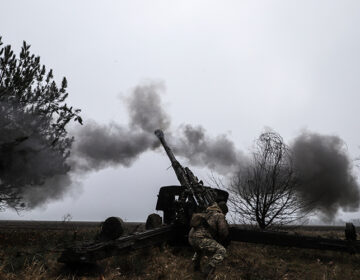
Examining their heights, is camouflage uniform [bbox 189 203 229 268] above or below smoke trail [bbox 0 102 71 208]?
below

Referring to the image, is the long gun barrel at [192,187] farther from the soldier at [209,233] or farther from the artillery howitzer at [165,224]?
the soldier at [209,233]

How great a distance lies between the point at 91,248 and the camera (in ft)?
18.2

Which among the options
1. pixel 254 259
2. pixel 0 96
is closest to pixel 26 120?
pixel 0 96

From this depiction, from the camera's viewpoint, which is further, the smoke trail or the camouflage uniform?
the smoke trail

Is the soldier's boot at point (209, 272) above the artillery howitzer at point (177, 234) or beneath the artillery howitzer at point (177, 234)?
beneath

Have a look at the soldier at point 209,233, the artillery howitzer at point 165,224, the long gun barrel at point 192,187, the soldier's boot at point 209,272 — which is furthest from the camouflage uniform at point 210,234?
the long gun barrel at point 192,187

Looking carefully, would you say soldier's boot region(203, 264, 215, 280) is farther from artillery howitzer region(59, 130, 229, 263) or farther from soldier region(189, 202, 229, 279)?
artillery howitzer region(59, 130, 229, 263)

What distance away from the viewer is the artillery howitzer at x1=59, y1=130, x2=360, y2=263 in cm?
569

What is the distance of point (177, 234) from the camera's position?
923 cm

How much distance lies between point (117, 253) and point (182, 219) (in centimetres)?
357

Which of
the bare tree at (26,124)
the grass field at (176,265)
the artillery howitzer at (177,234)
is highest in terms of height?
the bare tree at (26,124)

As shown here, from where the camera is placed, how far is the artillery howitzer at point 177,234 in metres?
5.69


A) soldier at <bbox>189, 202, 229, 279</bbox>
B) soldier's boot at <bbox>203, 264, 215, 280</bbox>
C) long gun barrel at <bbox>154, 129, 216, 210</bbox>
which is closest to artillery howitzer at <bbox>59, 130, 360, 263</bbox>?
long gun barrel at <bbox>154, 129, 216, 210</bbox>

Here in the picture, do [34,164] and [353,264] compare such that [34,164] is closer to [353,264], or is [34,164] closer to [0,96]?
[0,96]
